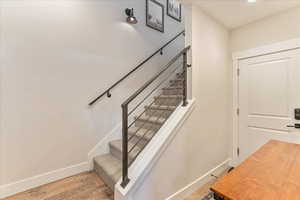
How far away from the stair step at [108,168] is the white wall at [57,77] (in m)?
0.28

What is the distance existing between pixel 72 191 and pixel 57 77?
1.47m

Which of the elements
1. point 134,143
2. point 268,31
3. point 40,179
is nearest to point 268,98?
point 268,31

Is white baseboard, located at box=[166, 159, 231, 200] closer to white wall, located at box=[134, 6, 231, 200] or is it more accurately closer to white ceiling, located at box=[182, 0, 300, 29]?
white wall, located at box=[134, 6, 231, 200]

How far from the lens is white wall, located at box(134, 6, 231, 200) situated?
1620mm

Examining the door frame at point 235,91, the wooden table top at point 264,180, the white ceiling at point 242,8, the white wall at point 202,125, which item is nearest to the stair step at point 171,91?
the white wall at point 202,125

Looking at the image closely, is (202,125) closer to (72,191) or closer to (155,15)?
(72,191)

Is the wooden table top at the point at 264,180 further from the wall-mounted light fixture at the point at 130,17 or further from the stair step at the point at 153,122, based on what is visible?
the wall-mounted light fixture at the point at 130,17

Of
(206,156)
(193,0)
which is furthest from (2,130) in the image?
(193,0)

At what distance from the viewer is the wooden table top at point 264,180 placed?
0.75m

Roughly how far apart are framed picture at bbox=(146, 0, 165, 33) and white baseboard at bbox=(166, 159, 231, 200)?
116 inches

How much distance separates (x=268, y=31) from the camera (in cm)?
224

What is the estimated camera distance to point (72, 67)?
7.15 ft

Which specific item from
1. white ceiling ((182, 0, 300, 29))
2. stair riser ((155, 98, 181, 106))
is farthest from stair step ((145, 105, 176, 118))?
white ceiling ((182, 0, 300, 29))

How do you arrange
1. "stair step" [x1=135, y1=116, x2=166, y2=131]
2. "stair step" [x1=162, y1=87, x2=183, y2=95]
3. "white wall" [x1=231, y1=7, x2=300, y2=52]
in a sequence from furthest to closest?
1. "stair step" [x1=162, y1=87, x2=183, y2=95]
2. "stair step" [x1=135, y1=116, x2=166, y2=131]
3. "white wall" [x1=231, y1=7, x2=300, y2=52]
